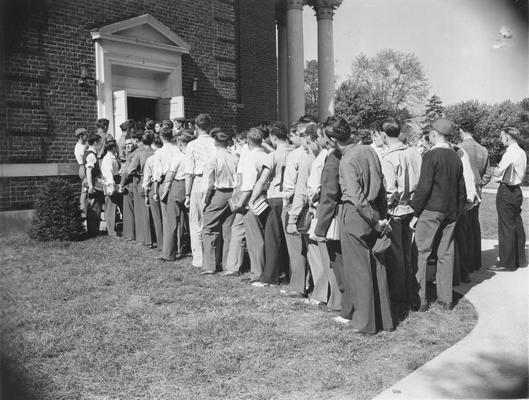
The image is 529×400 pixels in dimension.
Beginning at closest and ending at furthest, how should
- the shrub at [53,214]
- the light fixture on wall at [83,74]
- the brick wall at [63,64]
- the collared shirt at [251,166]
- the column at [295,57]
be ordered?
the collared shirt at [251,166]
the shrub at [53,214]
the brick wall at [63,64]
the light fixture on wall at [83,74]
the column at [295,57]

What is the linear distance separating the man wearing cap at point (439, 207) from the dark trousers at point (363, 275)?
94 centimetres

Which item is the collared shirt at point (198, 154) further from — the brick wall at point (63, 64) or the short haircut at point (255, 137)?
the brick wall at point (63, 64)

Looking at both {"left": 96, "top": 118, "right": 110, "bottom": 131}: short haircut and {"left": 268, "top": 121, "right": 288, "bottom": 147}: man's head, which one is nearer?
{"left": 268, "top": 121, "right": 288, "bottom": 147}: man's head

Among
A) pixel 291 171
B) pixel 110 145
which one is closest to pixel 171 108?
pixel 110 145

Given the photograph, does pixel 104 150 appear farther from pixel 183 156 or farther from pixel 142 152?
pixel 183 156

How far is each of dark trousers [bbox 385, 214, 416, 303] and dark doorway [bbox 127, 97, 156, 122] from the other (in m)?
9.29

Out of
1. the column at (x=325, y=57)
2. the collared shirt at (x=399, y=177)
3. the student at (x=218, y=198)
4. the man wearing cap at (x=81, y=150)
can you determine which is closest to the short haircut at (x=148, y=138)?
the man wearing cap at (x=81, y=150)

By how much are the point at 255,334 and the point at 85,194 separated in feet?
22.0

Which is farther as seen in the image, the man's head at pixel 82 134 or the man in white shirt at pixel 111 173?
the man's head at pixel 82 134

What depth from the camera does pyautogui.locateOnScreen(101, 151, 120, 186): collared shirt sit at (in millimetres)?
9820

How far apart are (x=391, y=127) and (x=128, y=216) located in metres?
5.95

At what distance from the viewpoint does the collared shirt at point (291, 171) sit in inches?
247

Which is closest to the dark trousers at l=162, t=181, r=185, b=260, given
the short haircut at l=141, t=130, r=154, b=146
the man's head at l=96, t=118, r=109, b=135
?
the short haircut at l=141, t=130, r=154, b=146

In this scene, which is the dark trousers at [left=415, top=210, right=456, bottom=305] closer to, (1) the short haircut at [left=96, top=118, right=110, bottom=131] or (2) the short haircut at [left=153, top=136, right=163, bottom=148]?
(2) the short haircut at [left=153, top=136, right=163, bottom=148]
